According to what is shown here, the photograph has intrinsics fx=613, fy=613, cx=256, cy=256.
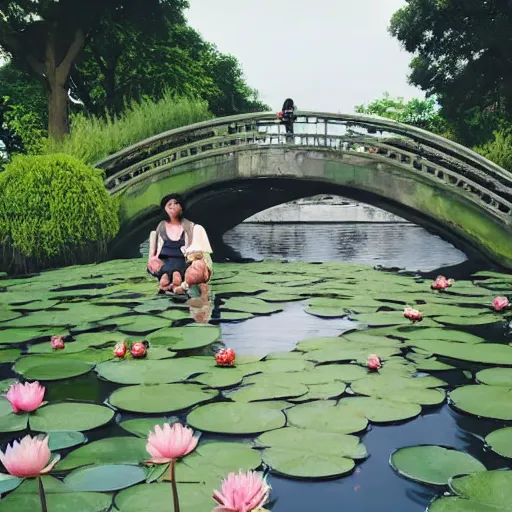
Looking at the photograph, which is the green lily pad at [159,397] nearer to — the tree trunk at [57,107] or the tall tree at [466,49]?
the tree trunk at [57,107]

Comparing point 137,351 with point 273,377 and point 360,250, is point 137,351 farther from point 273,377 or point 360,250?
point 360,250

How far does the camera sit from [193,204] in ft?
46.1

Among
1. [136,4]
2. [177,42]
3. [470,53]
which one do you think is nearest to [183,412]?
[136,4]

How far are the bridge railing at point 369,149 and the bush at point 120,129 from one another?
688 millimetres

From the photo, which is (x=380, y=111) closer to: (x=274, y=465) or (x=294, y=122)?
(x=294, y=122)

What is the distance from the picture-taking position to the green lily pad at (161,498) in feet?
7.25

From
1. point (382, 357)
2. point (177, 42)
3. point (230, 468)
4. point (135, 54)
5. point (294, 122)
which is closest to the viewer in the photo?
point (230, 468)

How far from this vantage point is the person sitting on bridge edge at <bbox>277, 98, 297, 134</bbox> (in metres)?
12.5

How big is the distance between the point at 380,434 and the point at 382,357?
1.39 metres

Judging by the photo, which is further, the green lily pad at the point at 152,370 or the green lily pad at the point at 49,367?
the green lily pad at the point at 49,367

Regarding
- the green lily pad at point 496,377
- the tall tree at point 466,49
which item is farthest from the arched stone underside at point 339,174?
the tall tree at point 466,49

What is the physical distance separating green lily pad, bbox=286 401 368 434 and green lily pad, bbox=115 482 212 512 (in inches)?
32.7

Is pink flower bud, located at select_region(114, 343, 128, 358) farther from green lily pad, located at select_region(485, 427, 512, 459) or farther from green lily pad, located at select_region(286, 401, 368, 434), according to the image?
green lily pad, located at select_region(485, 427, 512, 459)

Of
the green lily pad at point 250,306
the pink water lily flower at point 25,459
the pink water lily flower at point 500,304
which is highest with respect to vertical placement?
the pink water lily flower at point 25,459
